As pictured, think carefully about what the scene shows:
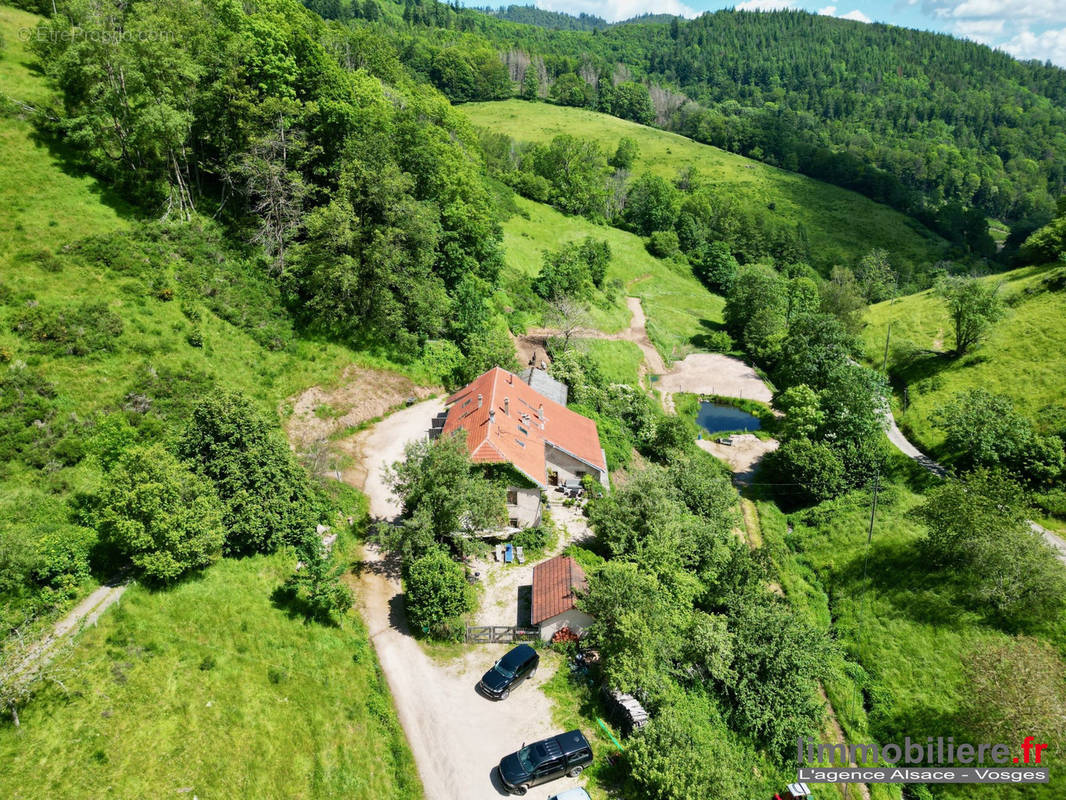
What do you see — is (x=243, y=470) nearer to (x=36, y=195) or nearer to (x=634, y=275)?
(x=36, y=195)

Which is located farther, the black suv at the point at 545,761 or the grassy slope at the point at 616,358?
the grassy slope at the point at 616,358

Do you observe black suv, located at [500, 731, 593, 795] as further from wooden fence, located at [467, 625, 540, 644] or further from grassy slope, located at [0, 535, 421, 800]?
wooden fence, located at [467, 625, 540, 644]

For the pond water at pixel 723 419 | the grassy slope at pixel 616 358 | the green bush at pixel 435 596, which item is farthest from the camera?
the pond water at pixel 723 419

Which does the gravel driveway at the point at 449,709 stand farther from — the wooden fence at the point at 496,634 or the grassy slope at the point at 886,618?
the grassy slope at the point at 886,618

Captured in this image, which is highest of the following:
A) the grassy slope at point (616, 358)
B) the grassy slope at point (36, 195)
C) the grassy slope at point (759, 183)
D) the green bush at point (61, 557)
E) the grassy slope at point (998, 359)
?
the grassy slope at point (759, 183)

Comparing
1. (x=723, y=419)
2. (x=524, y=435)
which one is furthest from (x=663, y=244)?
(x=524, y=435)

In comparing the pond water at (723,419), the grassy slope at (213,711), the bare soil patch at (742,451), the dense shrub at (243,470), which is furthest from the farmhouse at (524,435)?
the pond water at (723,419)

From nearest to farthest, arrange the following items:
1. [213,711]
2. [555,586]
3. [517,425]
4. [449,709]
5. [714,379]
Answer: [213,711] → [449,709] → [555,586] → [517,425] → [714,379]

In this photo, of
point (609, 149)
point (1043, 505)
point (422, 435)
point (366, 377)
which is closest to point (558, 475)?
point (422, 435)
